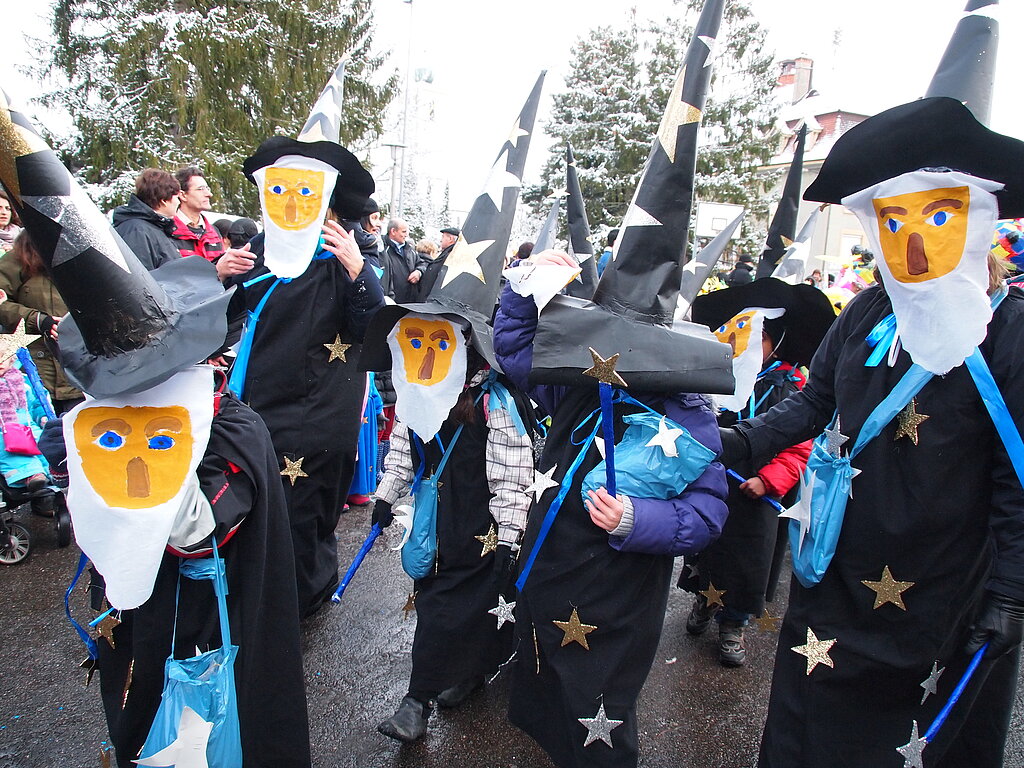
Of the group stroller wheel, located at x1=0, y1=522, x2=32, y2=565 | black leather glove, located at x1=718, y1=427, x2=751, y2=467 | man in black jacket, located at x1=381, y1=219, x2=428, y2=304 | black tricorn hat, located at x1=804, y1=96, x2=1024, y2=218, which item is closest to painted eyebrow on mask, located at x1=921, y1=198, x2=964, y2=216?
Answer: black tricorn hat, located at x1=804, y1=96, x2=1024, y2=218

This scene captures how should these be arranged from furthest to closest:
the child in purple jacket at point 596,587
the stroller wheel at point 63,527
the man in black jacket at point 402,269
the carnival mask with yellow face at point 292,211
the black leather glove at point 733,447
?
the man in black jacket at point 402,269 < the stroller wheel at point 63,527 < the carnival mask with yellow face at point 292,211 < the black leather glove at point 733,447 < the child in purple jacket at point 596,587

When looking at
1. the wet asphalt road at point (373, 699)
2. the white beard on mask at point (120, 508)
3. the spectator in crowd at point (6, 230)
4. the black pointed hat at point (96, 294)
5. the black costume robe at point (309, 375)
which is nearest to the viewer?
the black pointed hat at point (96, 294)

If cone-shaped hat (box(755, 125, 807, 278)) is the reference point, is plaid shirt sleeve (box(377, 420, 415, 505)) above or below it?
below

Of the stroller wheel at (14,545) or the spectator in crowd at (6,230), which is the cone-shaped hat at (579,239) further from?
the spectator in crowd at (6,230)

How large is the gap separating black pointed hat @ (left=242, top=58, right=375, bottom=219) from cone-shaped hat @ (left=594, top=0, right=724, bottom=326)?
1.77 m

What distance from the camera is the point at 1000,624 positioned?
1936 mm

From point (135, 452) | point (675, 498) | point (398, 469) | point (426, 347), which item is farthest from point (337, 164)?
point (675, 498)

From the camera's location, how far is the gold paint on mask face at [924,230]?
78.5 inches

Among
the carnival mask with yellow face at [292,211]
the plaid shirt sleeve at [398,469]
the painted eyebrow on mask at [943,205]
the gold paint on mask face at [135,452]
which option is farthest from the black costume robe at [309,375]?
A: the painted eyebrow on mask at [943,205]

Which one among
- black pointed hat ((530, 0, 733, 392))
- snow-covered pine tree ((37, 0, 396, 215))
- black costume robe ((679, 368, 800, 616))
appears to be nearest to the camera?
black pointed hat ((530, 0, 733, 392))

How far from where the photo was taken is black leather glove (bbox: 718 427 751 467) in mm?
2578

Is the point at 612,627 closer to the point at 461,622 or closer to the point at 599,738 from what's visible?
the point at 599,738

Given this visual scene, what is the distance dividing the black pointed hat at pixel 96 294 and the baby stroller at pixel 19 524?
3.18 meters

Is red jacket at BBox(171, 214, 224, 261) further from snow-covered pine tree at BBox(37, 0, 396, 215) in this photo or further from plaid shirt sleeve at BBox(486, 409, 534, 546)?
snow-covered pine tree at BBox(37, 0, 396, 215)
